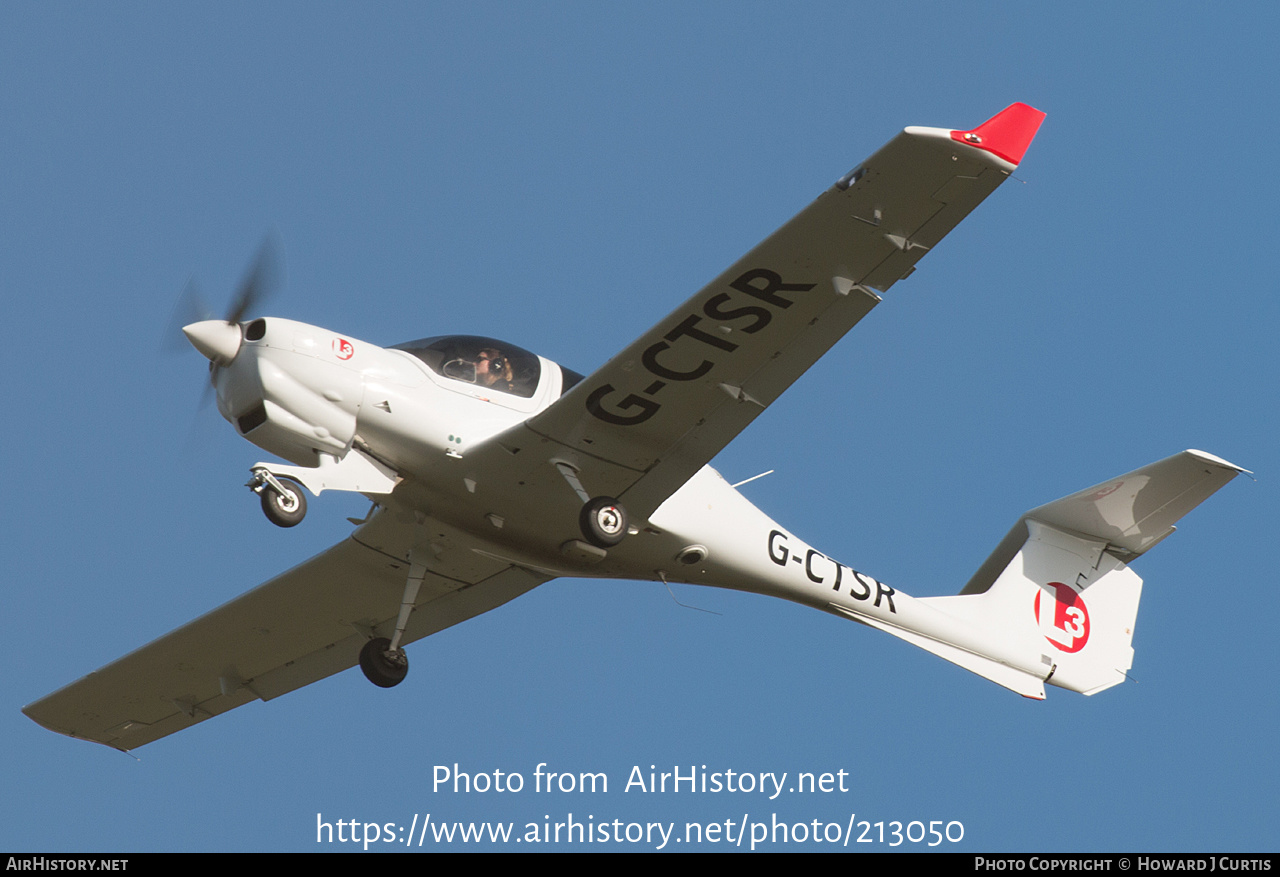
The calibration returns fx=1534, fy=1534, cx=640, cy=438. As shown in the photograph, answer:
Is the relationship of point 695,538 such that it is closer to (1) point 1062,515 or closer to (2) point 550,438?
(2) point 550,438

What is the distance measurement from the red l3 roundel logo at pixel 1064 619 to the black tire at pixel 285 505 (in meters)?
7.86

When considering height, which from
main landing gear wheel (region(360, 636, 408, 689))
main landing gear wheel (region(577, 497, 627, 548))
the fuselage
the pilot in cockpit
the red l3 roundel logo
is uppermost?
the red l3 roundel logo

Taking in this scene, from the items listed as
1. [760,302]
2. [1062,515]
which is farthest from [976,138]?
[1062,515]

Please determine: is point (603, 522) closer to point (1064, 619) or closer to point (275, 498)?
point (275, 498)

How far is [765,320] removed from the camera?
11.3m

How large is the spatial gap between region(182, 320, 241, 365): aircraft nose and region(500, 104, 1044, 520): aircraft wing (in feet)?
7.02

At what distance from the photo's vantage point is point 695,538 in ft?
42.4

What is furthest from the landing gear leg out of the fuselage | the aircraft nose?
the aircraft nose

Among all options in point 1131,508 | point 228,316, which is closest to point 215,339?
point 228,316

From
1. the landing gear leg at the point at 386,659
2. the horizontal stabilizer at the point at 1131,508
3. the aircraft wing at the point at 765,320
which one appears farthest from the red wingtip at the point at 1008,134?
the landing gear leg at the point at 386,659

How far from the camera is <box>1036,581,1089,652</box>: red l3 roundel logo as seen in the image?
51.1 feet

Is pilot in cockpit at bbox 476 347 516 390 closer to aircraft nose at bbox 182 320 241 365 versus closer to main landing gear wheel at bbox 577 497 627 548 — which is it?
main landing gear wheel at bbox 577 497 627 548

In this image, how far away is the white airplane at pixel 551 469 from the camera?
10.8 meters

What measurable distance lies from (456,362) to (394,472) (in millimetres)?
985
